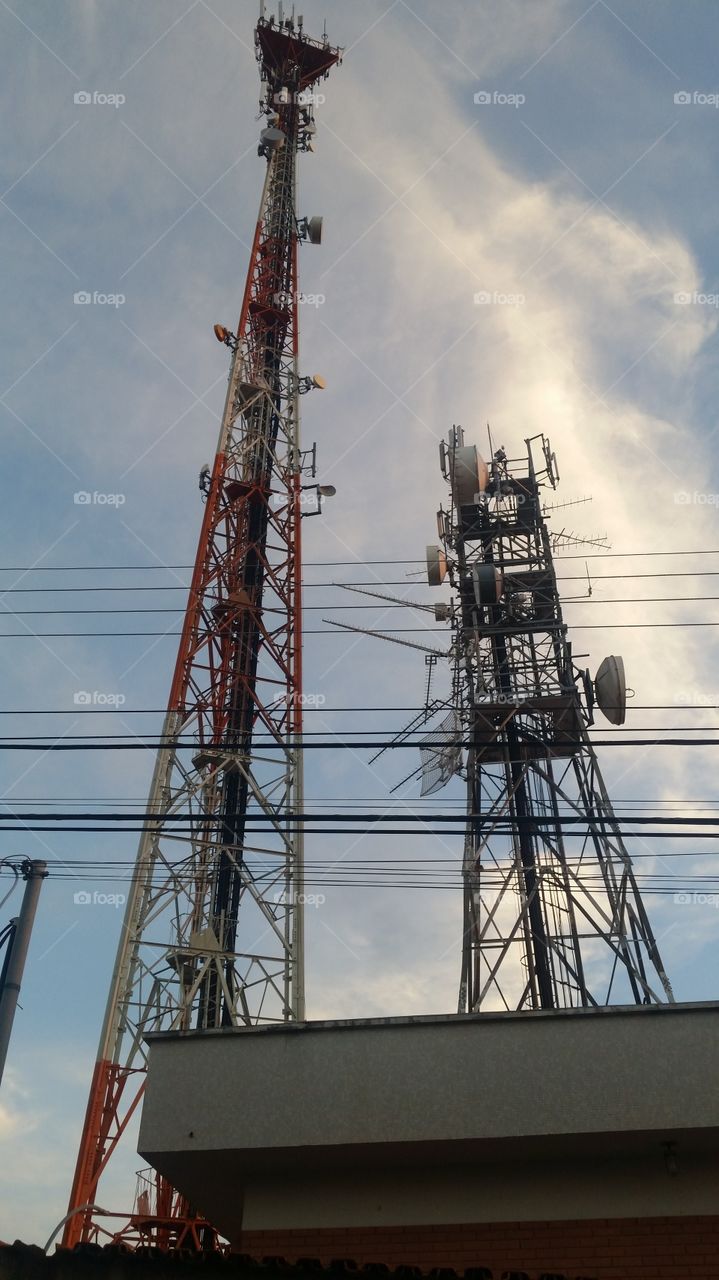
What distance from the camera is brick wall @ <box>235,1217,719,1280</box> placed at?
9172mm

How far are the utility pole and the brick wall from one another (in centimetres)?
455

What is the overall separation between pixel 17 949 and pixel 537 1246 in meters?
7.54

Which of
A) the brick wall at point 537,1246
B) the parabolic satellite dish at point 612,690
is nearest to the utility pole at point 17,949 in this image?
the brick wall at point 537,1246

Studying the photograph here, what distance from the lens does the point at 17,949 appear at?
513 inches

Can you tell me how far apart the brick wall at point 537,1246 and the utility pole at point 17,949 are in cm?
455

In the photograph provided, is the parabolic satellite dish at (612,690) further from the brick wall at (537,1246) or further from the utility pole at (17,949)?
the utility pole at (17,949)

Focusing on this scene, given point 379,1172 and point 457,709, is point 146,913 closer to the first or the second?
point 457,709

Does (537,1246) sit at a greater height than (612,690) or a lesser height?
lesser

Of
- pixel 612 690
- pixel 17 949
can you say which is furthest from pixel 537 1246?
pixel 612 690

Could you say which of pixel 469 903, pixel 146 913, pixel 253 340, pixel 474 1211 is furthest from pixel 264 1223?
pixel 253 340

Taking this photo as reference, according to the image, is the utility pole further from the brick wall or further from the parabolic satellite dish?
the parabolic satellite dish

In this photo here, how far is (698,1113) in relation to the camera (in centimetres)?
931

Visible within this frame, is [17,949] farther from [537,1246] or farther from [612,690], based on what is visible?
[612,690]

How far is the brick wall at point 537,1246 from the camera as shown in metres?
9.17
